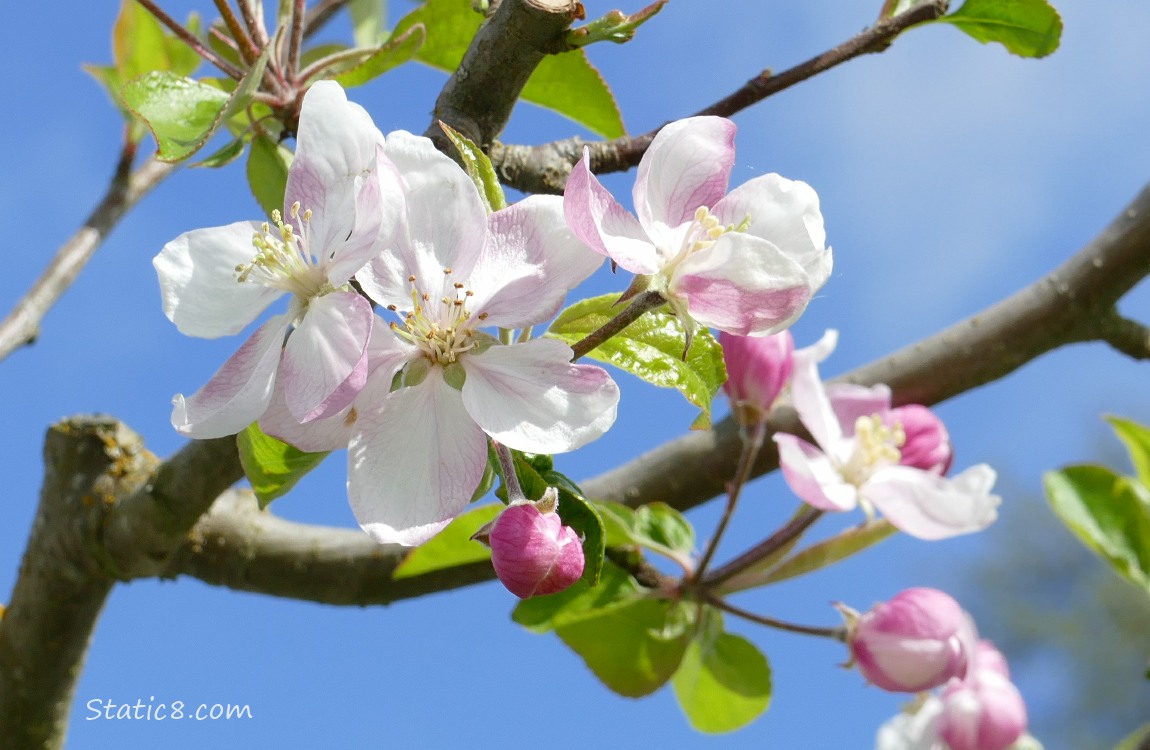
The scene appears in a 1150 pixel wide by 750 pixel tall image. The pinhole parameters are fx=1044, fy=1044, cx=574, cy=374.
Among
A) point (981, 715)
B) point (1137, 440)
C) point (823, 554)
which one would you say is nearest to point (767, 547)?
point (823, 554)

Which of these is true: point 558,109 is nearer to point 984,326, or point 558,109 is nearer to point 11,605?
point 984,326

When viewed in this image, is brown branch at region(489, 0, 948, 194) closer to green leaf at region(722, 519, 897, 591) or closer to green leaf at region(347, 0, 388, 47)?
green leaf at region(722, 519, 897, 591)

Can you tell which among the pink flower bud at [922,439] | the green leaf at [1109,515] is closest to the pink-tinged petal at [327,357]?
the pink flower bud at [922,439]

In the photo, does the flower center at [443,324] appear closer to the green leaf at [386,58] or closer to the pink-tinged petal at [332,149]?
A: the pink-tinged petal at [332,149]

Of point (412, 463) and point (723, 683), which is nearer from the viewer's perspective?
point (412, 463)

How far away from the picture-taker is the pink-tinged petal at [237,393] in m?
0.59

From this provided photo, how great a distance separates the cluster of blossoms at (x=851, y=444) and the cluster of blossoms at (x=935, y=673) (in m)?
0.09

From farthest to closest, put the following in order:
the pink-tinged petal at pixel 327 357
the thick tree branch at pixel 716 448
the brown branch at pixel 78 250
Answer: the brown branch at pixel 78 250 → the thick tree branch at pixel 716 448 → the pink-tinged petal at pixel 327 357

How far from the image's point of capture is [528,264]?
1.98 feet

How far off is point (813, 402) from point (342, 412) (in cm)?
67

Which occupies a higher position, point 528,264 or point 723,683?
point 528,264

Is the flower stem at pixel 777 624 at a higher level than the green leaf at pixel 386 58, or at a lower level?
lower

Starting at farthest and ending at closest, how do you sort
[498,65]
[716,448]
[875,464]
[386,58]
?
[716,448]
[875,464]
[386,58]
[498,65]

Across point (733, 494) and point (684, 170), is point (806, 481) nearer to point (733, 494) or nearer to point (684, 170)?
point (733, 494)
